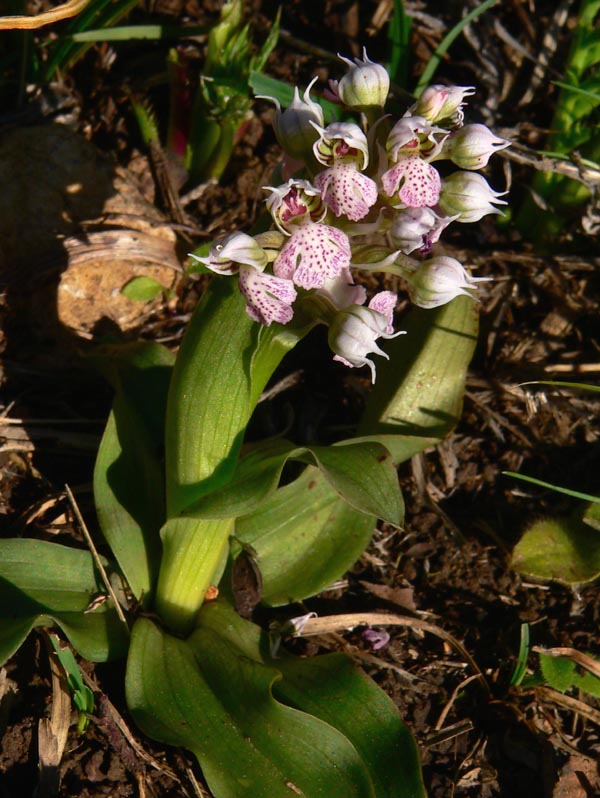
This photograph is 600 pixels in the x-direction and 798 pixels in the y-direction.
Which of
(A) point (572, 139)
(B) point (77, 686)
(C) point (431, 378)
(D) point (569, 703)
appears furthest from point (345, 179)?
(A) point (572, 139)

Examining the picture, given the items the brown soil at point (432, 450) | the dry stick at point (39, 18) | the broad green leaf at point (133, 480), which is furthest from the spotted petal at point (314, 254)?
the brown soil at point (432, 450)

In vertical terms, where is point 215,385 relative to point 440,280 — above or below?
below

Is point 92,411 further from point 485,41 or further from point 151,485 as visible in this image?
point 485,41

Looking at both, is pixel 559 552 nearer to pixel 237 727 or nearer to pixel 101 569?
pixel 237 727

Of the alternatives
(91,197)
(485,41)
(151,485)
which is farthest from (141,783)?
(485,41)

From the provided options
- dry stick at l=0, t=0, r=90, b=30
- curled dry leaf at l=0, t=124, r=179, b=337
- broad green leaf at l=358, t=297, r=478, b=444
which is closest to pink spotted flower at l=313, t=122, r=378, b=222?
broad green leaf at l=358, t=297, r=478, b=444

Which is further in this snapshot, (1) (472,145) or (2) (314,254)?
(1) (472,145)
